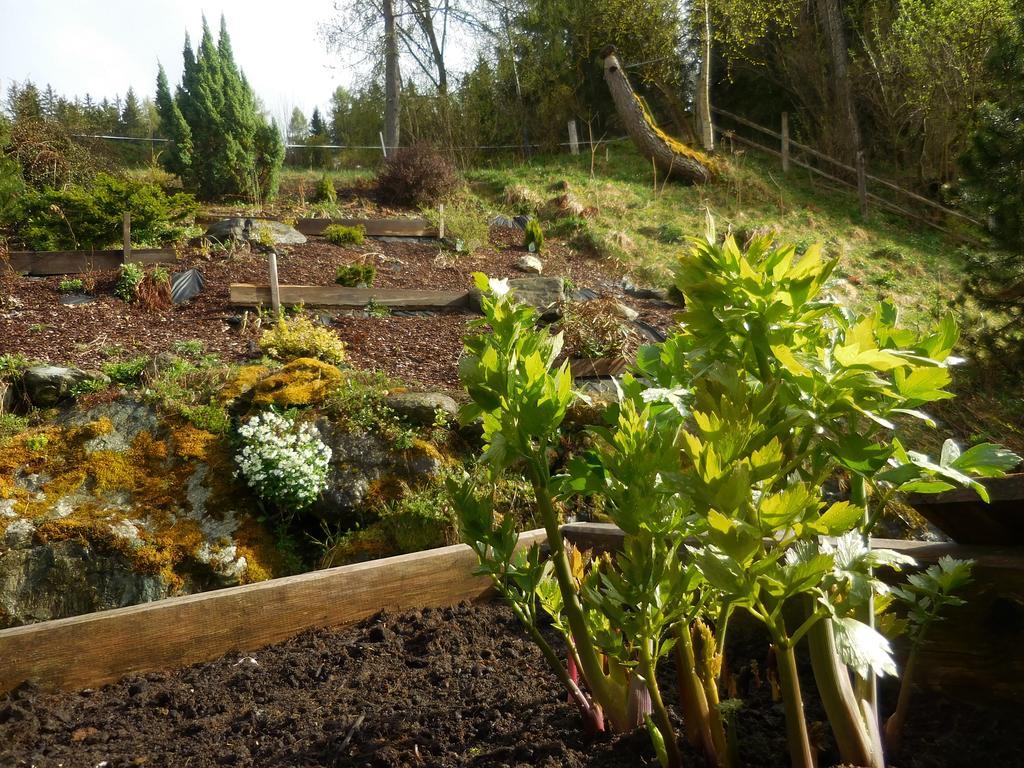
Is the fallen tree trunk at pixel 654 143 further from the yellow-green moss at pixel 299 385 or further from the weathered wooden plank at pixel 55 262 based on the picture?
the yellow-green moss at pixel 299 385

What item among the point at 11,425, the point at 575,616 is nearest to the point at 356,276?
the point at 11,425

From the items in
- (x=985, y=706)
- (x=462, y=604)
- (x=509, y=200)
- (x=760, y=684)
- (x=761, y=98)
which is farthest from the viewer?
(x=761, y=98)

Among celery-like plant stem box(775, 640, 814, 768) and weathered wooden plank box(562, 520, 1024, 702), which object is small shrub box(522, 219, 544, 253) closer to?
weathered wooden plank box(562, 520, 1024, 702)

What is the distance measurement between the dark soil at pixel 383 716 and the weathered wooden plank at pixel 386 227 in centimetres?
896

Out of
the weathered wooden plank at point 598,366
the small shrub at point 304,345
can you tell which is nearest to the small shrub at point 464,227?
the small shrub at point 304,345

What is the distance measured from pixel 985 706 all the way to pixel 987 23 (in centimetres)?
1504

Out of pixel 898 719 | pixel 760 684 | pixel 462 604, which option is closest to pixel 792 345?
pixel 898 719

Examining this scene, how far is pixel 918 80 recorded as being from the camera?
1412 centimetres

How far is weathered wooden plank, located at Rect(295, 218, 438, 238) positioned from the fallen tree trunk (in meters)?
7.16

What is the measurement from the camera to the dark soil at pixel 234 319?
559 cm

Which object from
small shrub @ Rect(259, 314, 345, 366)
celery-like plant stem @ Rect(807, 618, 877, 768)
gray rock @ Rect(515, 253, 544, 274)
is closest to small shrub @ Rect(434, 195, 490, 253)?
gray rock @ Rect(515, 253, 544, 274)

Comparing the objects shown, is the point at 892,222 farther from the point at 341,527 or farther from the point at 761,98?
the point at 341,527

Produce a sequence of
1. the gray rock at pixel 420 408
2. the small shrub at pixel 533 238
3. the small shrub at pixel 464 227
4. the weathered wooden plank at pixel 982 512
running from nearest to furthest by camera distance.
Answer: the weathered wooden plank at pixel 982 512, the gray rock at pixel 420 408, the small shrub at pixel 464 227, the small shrub at pixel 533 238

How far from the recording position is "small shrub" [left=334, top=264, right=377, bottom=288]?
7.38m
